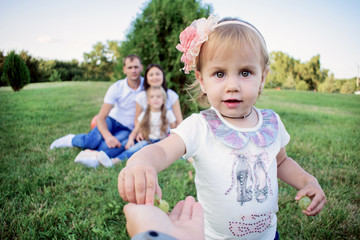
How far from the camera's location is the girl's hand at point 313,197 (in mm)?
1377

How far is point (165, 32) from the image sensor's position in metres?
5.43

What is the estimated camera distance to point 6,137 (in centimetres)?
423

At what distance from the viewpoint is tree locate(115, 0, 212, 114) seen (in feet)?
17.1

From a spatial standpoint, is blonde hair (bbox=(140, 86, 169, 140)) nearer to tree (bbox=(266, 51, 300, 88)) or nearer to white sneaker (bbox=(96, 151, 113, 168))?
white sneaker (bbox=(96, 151, 113, 168))

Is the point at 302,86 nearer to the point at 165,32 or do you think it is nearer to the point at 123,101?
the point at 165,32

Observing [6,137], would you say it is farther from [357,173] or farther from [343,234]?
[357,173]

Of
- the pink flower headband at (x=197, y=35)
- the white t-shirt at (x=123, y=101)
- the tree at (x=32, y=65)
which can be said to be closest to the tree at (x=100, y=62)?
the tree at (x=32, y=65)

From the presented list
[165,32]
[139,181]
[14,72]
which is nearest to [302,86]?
[165,32]

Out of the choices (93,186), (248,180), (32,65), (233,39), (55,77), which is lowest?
(93,186)

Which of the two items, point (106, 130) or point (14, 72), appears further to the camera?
point (14, 72)

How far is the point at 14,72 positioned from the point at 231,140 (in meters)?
6.08

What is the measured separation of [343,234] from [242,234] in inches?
48.7

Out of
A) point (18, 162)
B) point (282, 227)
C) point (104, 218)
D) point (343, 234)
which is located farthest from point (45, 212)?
point (343, 234)

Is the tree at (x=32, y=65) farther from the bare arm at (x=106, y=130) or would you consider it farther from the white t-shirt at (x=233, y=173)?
the white t-shirt at (x=233, y=173)
